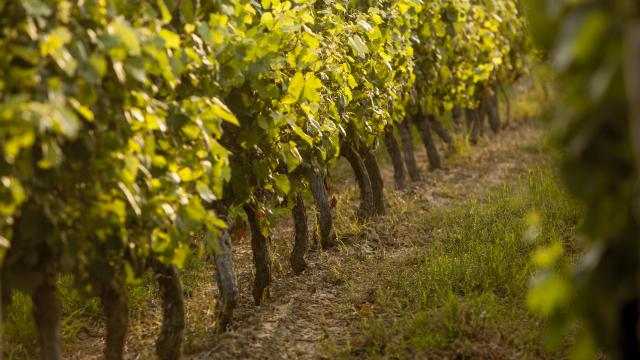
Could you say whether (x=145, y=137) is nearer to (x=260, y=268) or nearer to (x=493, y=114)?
(x=260, y=268)

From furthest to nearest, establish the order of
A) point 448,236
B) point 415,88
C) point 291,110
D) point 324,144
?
1. point 415,88
2. point 448,236
3. point 324,144
4. point 291,110

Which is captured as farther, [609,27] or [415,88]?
[415,88]

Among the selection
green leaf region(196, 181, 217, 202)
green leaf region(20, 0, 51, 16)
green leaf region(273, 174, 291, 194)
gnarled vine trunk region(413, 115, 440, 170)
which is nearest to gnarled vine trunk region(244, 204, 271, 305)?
green leaf region(273, 174, 291, 194)

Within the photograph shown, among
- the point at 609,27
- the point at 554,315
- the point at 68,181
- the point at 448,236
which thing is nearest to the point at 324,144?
the point at 448,236

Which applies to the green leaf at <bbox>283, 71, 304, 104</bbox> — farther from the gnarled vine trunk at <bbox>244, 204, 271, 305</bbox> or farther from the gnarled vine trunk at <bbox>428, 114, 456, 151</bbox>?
the gnarled vine trunk at <bbox>428, 114, 456, 151</bbox>

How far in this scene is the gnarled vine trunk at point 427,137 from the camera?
988 cm

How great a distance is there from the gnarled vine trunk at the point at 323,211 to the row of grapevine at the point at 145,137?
596 millimetres

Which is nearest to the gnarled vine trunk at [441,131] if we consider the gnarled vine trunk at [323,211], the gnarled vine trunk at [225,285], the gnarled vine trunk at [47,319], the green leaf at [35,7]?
the gnarled vine trunk at [323,211]

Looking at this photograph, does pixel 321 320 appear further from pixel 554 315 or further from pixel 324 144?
pixel 554 315

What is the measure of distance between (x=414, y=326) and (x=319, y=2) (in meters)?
3.11

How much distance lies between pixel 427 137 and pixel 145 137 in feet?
23.0

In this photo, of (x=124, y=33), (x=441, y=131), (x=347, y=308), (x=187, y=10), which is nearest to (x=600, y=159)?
(x=124, y=33)

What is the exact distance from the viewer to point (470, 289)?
498cm

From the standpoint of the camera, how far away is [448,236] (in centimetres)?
630
